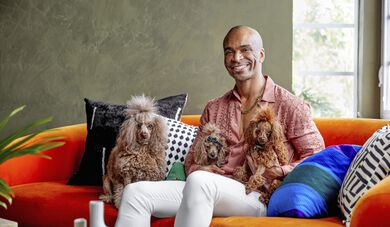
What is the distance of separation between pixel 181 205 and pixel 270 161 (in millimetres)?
408

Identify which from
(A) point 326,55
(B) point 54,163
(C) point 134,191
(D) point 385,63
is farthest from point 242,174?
(A) point 326,55

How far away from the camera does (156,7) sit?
141 inches

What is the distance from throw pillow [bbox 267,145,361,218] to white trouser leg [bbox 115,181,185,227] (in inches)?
14.8

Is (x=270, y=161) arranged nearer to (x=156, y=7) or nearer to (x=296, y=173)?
(x=296, y=173)

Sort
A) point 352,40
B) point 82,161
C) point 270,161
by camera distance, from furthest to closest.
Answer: point 352,40 < point 82,161 < point 270,161

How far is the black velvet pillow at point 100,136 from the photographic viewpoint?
10.2 feet

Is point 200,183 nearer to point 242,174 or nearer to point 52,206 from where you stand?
point 242,174

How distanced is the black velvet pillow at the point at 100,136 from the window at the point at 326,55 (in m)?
1.09

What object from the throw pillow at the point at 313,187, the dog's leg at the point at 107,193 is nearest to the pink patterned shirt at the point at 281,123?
the throw pillow at the point at 313,187

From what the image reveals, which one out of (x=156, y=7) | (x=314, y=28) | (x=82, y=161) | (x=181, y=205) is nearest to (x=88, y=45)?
(x=156, y=7)

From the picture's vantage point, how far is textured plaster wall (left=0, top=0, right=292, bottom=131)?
11.6 feet

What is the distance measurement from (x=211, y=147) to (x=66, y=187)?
0.83m

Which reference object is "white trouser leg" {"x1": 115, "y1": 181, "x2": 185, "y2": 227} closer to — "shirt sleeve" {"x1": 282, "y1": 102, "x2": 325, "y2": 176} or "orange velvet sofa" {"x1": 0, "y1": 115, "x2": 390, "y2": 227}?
"orange velvet sofa" {"x1": 0, "y1": 115, "x2": 390, "y2": 227}

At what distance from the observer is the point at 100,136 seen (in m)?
3.12
